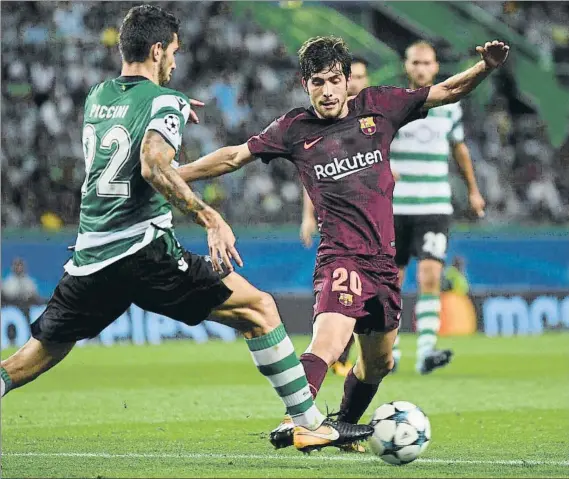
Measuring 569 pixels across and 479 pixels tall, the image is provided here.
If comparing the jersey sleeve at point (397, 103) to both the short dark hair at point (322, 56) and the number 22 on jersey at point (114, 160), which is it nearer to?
the short dark hair at point (322, 56)

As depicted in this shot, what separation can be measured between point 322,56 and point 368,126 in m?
0.46

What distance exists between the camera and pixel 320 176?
675cm

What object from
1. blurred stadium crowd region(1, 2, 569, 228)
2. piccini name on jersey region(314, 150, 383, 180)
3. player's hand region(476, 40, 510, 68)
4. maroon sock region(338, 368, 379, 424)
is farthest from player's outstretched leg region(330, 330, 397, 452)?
blurred stadium crowd region(1, 2, 569, 228)

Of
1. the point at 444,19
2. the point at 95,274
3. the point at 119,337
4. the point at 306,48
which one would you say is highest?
the point at 444,19

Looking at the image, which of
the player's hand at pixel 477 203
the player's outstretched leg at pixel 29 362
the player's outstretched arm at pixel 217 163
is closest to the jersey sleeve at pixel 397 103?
the player's outstretched arm at pixel 217 163

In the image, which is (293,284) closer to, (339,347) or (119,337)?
(119,337)

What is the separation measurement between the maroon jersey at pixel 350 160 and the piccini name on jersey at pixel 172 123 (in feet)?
3.03

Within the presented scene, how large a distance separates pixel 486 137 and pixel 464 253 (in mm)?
3855

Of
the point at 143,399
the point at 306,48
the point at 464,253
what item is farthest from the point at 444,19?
the point at 306,48

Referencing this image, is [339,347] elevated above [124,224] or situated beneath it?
situated beneath

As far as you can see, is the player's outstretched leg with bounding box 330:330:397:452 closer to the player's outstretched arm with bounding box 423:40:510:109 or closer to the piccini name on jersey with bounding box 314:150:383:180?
the piccini name on jersey with bounding box 314:150:383:180

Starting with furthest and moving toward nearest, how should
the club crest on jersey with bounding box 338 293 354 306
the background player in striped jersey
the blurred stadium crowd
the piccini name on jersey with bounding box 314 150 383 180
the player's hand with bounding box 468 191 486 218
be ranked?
the blurred stadium crowd < the player's hand with bounding box 468 191 486 218 < the background player in striped jersey < the piccini name on jersey with bounding box 314 150 383 180 < the club crest on jersey with bounding box 338 293 354 306

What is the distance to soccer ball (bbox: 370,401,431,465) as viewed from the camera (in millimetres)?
6258

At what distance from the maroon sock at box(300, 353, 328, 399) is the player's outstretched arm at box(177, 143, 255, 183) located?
1.07 metres
